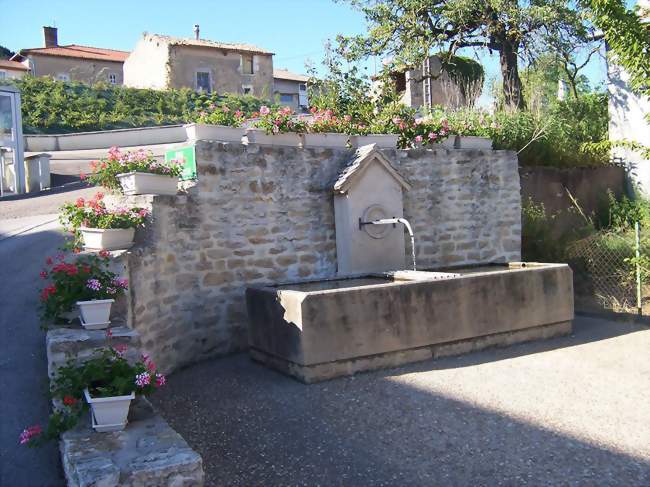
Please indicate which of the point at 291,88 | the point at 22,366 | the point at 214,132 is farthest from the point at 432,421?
the point at 291,88

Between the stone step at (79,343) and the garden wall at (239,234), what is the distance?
984mm

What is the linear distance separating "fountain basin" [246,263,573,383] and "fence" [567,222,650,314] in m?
2.70

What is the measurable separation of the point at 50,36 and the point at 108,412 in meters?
42.0

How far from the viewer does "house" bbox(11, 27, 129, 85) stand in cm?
3719

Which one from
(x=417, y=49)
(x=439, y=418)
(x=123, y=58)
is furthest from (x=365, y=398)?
(x=123, y=58)

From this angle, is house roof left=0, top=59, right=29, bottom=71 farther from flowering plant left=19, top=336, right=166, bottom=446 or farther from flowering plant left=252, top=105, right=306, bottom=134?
flowering plant left=19, top=336, right=166, bottom=446

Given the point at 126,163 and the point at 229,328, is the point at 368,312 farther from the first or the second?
the point at 126,163

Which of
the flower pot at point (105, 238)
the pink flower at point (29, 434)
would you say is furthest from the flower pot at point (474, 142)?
the pink flower at point (29, 434)

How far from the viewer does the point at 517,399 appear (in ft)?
16.6

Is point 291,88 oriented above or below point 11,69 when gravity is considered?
above

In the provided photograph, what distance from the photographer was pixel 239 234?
6750 mm

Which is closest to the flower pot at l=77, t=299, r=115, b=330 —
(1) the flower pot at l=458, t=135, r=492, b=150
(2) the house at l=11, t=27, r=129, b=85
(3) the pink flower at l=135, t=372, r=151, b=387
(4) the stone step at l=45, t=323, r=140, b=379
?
(4) the stone step at l=45, t=323, r=140, b=379

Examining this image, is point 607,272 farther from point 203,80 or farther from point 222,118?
point 203,80

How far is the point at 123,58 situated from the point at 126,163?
3797cm
